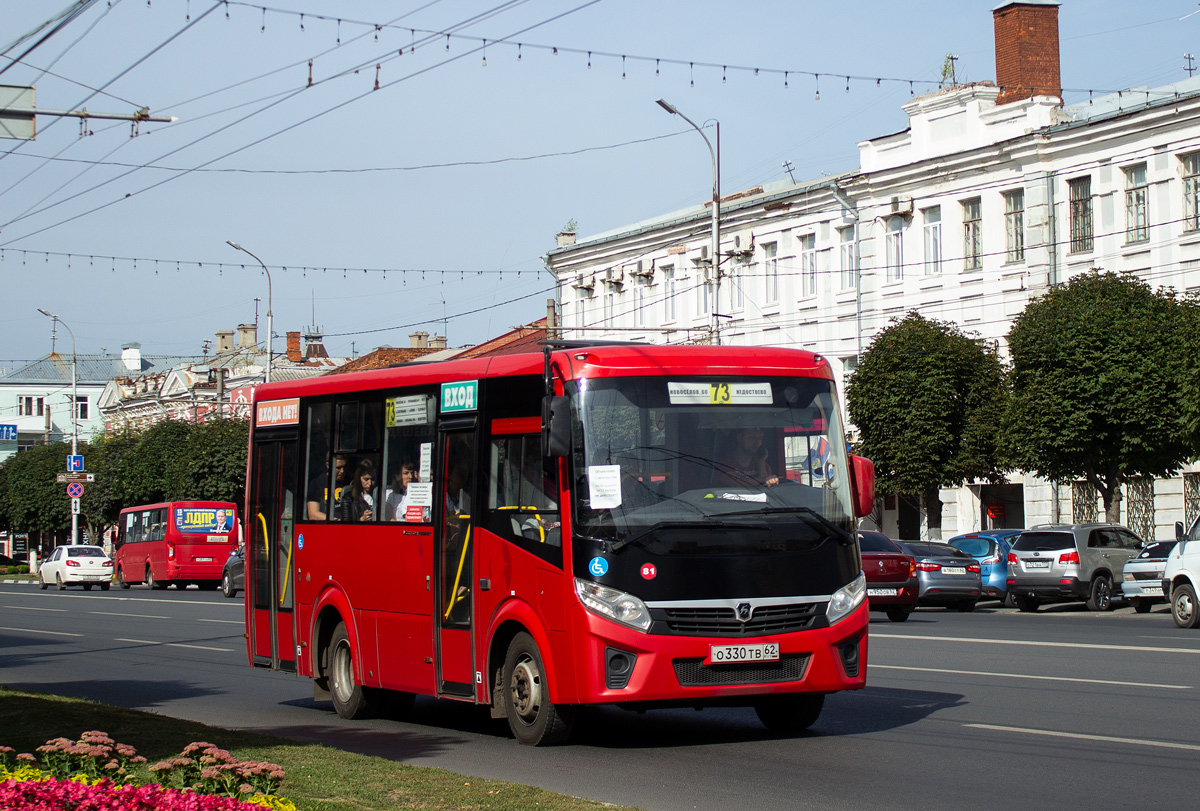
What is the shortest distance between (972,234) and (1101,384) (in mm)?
11360

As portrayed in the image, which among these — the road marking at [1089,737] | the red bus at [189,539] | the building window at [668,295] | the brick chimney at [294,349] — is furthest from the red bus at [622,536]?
the brick chimney at [294,349]

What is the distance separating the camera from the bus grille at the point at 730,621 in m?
10.5

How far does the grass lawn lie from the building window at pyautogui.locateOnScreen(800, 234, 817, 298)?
37.8 metres

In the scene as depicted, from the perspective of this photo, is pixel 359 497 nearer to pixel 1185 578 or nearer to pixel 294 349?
pixel 1185 578

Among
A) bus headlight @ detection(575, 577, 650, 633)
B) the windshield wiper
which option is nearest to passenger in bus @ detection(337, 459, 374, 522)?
bus headlight @ detection(575, 577, 650, 633)

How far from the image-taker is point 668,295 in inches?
2175

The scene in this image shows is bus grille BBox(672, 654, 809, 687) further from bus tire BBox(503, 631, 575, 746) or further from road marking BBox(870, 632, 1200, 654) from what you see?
road marking BBox(870, 632, 1200, 654)

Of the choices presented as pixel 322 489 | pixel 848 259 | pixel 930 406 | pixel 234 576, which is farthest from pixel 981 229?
pixel 322 489

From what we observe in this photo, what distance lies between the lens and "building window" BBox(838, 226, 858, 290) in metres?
47.5

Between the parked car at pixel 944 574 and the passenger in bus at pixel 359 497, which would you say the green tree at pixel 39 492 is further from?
the passenger in bus at pixel 359 497

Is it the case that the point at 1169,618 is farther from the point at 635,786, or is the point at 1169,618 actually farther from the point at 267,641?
the point at 635,786

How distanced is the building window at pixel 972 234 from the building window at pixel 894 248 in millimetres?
2438

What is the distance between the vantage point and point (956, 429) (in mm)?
40656

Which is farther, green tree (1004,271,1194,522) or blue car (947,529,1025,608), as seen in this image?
green tree (1004,271,1194,522)
